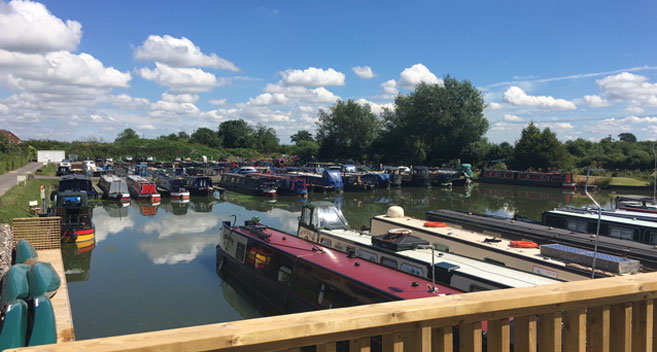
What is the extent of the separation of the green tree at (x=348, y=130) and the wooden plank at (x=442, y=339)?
67.4m

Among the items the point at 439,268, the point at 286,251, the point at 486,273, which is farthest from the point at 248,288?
the point at 486,273

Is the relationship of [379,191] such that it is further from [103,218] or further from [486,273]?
[486,273]

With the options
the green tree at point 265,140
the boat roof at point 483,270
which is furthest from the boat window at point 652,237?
the green tree at point 265,140

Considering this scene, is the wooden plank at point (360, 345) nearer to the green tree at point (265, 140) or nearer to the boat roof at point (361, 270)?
the boat roof at point (361, 270)

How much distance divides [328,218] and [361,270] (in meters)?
4.91

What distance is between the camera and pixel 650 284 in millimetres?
2586

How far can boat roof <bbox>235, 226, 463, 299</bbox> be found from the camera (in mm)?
8000

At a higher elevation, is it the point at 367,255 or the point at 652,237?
the point at 652,237

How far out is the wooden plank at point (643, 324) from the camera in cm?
263

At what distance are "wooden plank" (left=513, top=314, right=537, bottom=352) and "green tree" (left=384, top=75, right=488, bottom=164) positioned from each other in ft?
197

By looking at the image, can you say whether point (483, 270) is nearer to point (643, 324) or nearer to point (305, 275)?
point (305, 275)

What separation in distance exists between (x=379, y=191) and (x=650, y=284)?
145ft

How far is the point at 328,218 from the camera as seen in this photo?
14.2m

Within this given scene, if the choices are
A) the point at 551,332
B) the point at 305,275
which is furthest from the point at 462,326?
the point at 305,275
